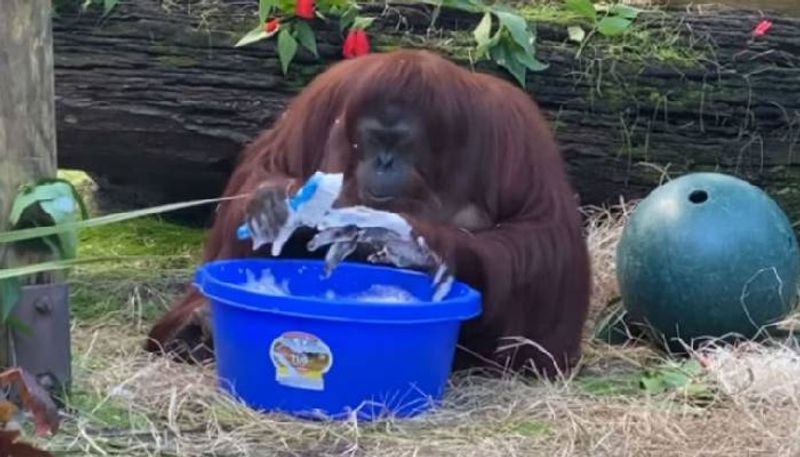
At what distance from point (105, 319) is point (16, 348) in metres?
1.09

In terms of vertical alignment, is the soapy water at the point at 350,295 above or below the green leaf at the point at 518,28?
below

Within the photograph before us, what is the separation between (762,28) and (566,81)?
1.87ft

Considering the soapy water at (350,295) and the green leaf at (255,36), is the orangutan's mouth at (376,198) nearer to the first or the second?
the soapy water at (350,295)

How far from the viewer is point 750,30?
418cm

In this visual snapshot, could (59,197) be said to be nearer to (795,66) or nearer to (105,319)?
(105,319)

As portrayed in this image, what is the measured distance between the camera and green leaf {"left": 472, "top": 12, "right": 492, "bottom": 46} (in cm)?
402

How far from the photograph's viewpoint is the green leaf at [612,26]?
4133 mm

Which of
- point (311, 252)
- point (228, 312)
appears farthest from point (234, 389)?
point (311, 252)

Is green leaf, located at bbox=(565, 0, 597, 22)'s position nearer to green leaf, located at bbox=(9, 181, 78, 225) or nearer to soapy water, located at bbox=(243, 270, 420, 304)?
soapy water, located at bbox=(243, 270, 420, 304)

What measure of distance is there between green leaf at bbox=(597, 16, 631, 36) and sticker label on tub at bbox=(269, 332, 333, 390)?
1.73 m

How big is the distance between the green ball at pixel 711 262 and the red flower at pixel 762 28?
0.70 meters

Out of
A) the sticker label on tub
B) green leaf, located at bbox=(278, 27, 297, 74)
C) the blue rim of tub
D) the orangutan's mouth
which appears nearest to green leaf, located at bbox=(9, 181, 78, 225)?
the blue rim of tub

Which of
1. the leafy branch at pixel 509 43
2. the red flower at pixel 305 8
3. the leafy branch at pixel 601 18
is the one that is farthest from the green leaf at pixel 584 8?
the red flower at pixel 305 8

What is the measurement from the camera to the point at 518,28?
13.0 ft
